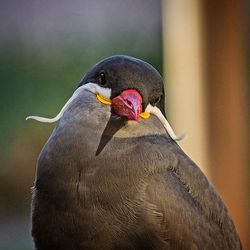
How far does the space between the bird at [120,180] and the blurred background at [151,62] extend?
48 cm

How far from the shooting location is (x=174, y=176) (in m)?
1.17

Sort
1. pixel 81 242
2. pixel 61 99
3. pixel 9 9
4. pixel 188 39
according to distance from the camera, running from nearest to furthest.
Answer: pixel 81 242 < pixel 61 99 < pixel 9 9 < pixel 188 39

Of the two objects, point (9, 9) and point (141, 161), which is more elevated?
point (9, 9)

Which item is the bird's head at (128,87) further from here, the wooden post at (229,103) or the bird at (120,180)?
the wooden post at (229,103)

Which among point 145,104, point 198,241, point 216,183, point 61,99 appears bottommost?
point 216,183

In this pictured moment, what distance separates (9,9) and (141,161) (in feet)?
2.47

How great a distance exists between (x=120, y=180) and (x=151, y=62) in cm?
65

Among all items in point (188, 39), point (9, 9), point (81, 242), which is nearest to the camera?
point (81, 242)

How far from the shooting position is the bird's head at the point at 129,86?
1103mm

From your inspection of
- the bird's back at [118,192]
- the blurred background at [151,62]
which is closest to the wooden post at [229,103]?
the blurred background at [151,62]

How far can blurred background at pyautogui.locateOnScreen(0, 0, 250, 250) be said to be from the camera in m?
1.70

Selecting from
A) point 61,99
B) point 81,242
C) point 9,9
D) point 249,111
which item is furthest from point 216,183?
point 81,242

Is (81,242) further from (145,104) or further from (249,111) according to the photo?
(249,111)

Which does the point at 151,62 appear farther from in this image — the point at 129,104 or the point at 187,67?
the point at 129,104
